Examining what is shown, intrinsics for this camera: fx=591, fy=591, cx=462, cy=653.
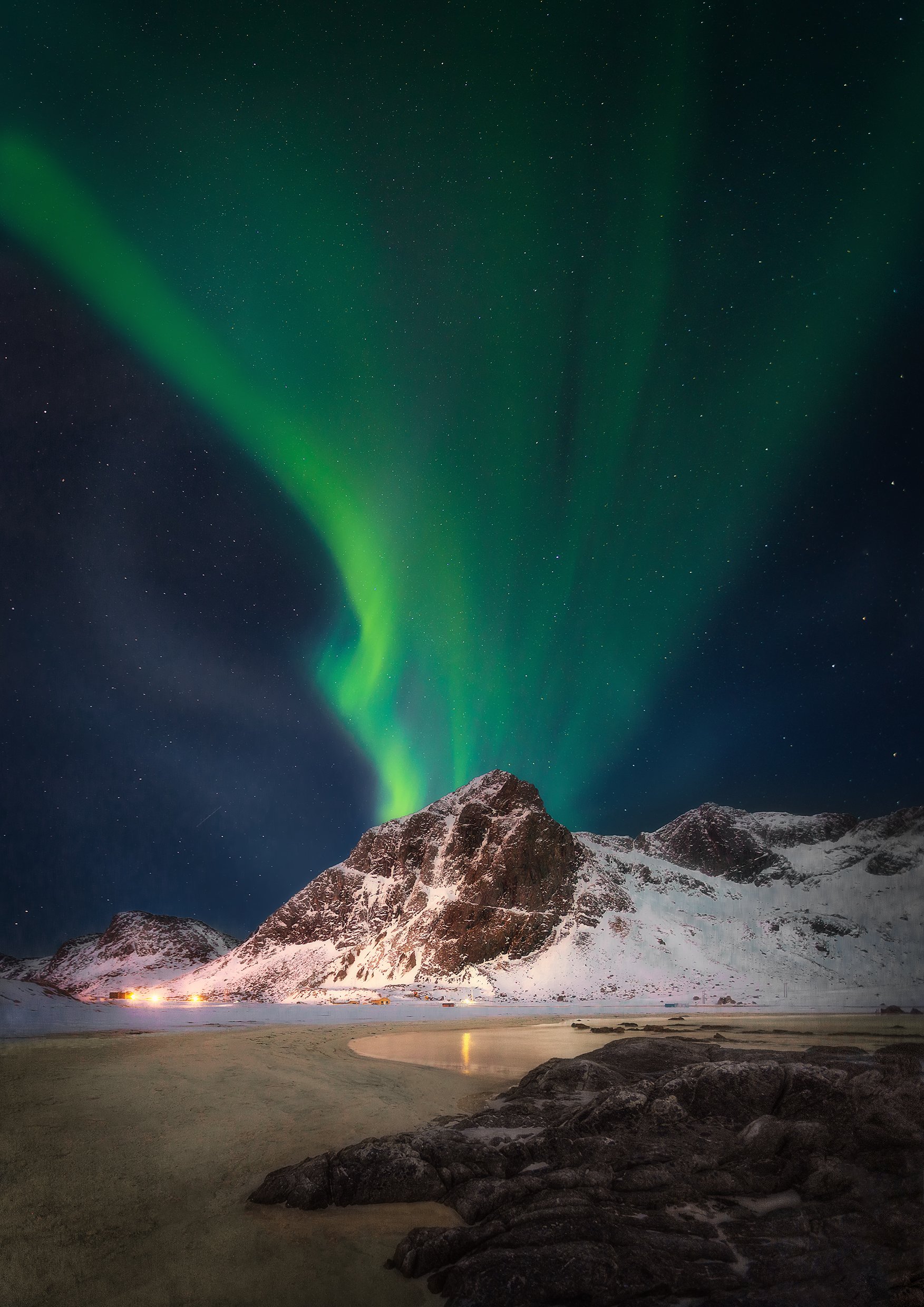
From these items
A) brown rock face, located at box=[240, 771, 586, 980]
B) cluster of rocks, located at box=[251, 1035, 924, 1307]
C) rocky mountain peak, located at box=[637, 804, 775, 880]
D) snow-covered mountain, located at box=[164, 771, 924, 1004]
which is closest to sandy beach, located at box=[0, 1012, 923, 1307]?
cluster of rocks, located at box=[251, 1035, 924, 1307]

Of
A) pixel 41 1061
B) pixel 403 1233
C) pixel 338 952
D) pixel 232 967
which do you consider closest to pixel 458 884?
pixel 338 952

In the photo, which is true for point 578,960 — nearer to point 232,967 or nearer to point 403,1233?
point 232,967

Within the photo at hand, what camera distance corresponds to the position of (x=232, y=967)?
140125 millimetres

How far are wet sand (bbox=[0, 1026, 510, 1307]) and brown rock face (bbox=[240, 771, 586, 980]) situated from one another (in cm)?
10357

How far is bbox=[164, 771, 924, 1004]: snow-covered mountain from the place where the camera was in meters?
99.7

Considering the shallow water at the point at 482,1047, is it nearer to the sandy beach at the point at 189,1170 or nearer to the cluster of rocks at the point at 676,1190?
the sandy beach at the point at 189,1170

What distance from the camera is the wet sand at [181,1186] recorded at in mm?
6949

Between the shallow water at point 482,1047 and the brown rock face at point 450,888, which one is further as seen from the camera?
the brown rock face at point 450,888

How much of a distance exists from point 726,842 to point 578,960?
9612cm

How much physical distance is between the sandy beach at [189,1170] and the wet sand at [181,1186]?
3 centimetres

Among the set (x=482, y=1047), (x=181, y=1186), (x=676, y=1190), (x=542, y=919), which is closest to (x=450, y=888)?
(x=542, y=919)

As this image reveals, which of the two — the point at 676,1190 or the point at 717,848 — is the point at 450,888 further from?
the point at 676,1190

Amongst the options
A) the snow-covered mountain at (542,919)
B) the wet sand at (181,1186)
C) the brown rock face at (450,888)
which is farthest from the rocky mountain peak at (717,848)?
the wet sand at (181,1186)

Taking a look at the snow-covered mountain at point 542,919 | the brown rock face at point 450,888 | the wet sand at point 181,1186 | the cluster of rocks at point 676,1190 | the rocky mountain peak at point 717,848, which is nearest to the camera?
the cluster of rocks at point 676,1190
